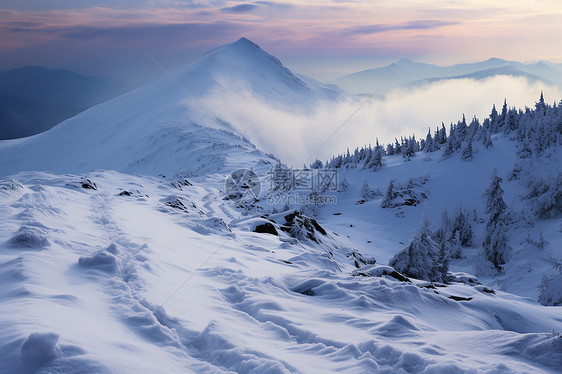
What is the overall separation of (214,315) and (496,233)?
18.6 metres

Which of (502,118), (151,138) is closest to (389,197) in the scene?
(502,118)

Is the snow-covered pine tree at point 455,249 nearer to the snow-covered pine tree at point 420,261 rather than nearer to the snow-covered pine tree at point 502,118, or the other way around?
the snow-covered pine tree at point 420,261

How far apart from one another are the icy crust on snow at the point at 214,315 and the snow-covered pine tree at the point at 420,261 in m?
3.24

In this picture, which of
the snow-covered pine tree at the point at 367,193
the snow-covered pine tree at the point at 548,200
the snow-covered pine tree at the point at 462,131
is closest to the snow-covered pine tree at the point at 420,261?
the snow-covered pine tree at the point at 548,200

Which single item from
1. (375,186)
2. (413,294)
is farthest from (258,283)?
(375,186)

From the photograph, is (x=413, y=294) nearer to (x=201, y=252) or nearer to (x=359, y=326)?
(x=359, y=326)

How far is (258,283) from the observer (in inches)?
277

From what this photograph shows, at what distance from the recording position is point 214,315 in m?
5.39

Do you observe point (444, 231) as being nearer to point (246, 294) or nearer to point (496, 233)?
point (496, 233)

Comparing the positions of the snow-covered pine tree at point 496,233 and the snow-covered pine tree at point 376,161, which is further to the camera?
the snow-covered pine tree at point 376,161

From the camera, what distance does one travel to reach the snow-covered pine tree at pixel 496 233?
60.8 ft

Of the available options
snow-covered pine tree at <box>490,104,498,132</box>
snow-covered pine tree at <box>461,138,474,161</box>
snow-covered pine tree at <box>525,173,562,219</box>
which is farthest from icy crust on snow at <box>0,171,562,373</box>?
snow-covered pine tree at <box>490,104,498,132</box>

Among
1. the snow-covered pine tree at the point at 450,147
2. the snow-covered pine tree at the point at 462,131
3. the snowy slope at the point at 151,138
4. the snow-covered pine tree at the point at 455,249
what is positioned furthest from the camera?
the snowy slope at the point at 151,138

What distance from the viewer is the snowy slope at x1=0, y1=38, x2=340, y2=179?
2355 inches
